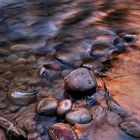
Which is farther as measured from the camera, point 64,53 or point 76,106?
point 64,53

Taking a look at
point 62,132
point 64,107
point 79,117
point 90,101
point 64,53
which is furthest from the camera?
point 64,53

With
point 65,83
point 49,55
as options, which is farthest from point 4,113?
point 49,55

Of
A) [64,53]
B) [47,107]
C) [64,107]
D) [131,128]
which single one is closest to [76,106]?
[64,107]

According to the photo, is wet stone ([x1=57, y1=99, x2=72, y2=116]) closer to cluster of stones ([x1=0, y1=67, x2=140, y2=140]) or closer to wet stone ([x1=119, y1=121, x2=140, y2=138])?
cluster of stones ([x1=0, y1=67, x2=140, y2=140])

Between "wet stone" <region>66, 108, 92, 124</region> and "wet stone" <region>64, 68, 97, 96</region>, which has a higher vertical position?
"wet stone" <region>64, 68, 97, 96</region>

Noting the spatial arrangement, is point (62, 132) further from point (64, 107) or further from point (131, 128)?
point (131, 128)

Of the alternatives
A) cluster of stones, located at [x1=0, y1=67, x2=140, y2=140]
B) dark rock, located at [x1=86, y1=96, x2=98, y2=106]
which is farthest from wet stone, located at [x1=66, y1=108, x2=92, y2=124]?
dark rock, located at [x1=86, y1=96, x2=98, y2=106]

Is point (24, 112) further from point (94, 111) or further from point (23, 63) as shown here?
point (23, 63)

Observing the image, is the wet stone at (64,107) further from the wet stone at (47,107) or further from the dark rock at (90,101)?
the dark rock at (90,101)
